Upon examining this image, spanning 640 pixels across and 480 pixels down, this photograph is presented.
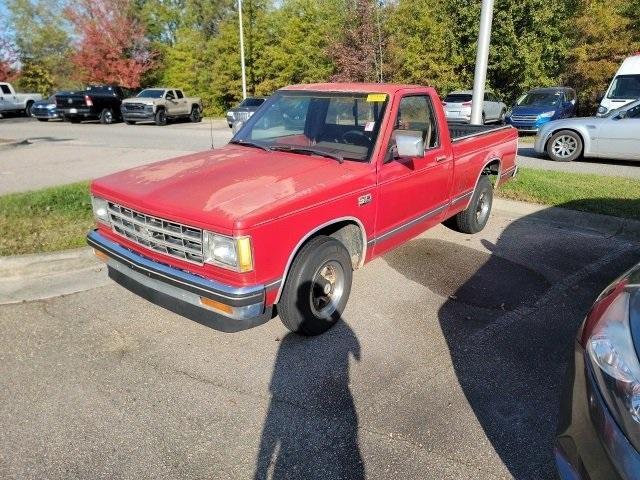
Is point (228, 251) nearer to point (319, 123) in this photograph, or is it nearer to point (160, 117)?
point (319, 123)

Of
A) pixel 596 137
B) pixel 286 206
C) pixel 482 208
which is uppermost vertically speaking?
pixel 286 206

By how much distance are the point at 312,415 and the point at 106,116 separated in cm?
2637

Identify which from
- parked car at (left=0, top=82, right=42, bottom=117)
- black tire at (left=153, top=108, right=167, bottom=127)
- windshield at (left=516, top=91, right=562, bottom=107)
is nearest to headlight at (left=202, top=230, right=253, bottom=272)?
windshield at (left=516, top=91, right=562, bottom=107)

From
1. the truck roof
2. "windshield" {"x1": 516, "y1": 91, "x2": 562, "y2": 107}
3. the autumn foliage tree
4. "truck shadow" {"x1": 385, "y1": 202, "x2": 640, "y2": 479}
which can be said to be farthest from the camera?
the autumn foliage tree

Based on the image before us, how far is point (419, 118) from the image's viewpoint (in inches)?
182

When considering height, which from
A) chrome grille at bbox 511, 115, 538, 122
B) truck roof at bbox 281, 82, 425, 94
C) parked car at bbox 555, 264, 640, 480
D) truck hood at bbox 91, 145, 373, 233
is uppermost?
truck roof at bbox 281, 82, 425, 94

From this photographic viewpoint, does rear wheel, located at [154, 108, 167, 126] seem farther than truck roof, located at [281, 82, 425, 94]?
Yes

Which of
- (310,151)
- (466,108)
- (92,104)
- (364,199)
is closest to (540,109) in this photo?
(466,108)

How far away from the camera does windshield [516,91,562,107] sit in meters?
18.1

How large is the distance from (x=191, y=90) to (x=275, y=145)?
112 ft

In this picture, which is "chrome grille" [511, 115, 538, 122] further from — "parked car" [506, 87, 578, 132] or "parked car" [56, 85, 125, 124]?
"parked car" [56, 85, 125, 124]

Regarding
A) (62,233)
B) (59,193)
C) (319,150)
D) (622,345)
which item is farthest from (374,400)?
(59,193)

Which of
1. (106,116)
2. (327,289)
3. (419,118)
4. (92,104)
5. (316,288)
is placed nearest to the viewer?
(316,288)

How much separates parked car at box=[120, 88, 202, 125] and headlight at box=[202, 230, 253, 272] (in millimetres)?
22979
